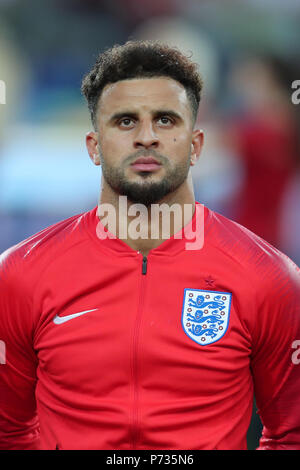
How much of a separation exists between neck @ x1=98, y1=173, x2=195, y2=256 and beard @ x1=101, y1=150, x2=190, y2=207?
0.04 m

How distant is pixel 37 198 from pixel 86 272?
9.90 feet

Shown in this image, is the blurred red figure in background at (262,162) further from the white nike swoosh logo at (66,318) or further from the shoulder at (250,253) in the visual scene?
the white nike swoosh logo at (66,318)

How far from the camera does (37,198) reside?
515cm

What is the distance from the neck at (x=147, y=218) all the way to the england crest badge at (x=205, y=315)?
0.74 feet

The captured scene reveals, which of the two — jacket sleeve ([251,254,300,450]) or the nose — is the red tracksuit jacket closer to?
jacket sleeve ([251,254,300,450])

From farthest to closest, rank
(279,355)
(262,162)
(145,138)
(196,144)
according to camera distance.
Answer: (262,162) → (196,144) → (279,355) → (145,138)

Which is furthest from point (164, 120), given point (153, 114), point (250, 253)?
point (250, 253)

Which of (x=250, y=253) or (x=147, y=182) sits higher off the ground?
(x=147, y=182)

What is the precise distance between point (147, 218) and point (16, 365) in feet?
2.30

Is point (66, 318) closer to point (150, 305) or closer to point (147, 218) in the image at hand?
point (150, 305)

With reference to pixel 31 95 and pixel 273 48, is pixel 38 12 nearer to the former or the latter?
pixel 31 95

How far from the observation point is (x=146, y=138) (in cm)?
212

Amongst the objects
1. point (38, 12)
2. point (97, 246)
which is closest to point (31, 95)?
point (38, 12)

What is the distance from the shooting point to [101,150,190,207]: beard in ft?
7.01
